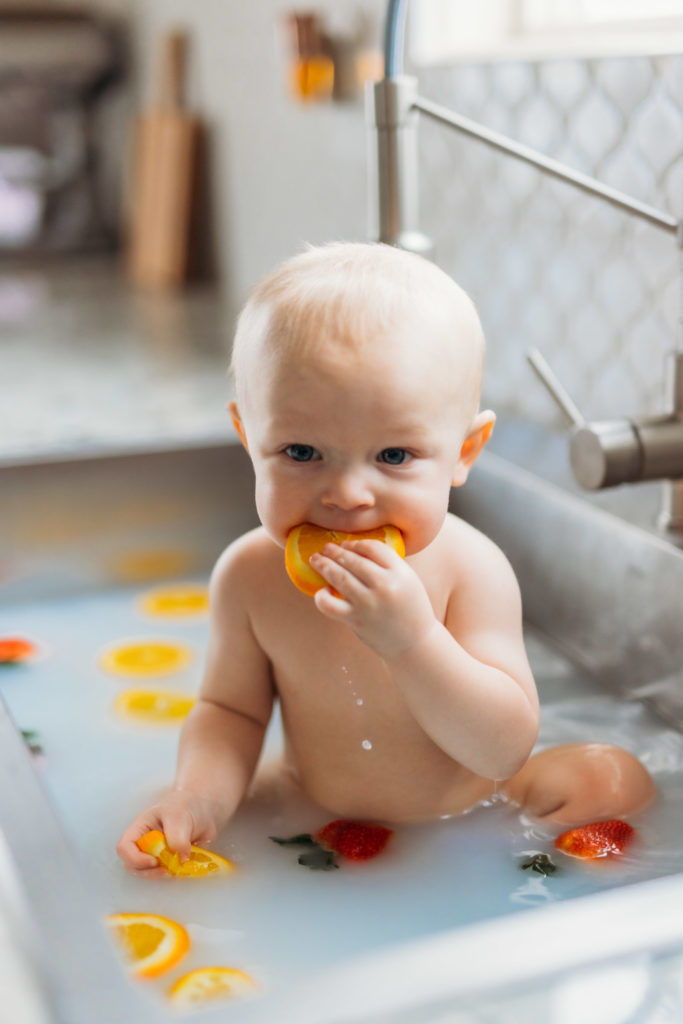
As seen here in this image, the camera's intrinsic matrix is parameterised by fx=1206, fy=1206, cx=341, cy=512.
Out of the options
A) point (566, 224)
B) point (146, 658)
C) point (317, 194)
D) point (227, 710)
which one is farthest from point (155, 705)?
point (317, 194)

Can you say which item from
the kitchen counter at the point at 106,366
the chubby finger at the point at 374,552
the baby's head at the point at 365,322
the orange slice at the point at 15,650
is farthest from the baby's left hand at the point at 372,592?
the kitchen counter at the point at 106,366

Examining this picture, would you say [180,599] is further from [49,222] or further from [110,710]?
[49,222]

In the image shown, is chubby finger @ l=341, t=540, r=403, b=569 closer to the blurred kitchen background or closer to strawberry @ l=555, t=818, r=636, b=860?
strawberry @ l=555, t=818, r=636, b=860

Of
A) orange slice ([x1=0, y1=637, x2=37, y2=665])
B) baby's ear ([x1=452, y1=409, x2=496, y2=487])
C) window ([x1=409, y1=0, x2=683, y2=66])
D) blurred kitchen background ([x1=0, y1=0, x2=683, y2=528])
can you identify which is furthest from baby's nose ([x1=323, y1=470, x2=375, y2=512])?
window ([x1=409, y1=0, x2=683, y2=66])

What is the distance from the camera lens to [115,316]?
247 centimetres

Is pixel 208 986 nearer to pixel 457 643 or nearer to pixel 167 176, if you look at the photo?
pixel 457 643

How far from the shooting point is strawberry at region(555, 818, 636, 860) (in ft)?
2.74

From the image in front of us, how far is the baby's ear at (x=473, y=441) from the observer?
836 mm

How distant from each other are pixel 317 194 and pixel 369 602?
1449 millimetres

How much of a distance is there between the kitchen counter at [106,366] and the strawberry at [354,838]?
2.02 ft

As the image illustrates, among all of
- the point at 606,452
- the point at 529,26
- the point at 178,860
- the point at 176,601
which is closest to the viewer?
the point at 178,860

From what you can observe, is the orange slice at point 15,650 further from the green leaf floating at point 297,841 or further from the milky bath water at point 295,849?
the green leaf floating at point 297,841

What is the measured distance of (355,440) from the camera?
2.38 feet

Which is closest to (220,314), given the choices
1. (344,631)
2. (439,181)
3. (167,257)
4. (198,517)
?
(167,257)
